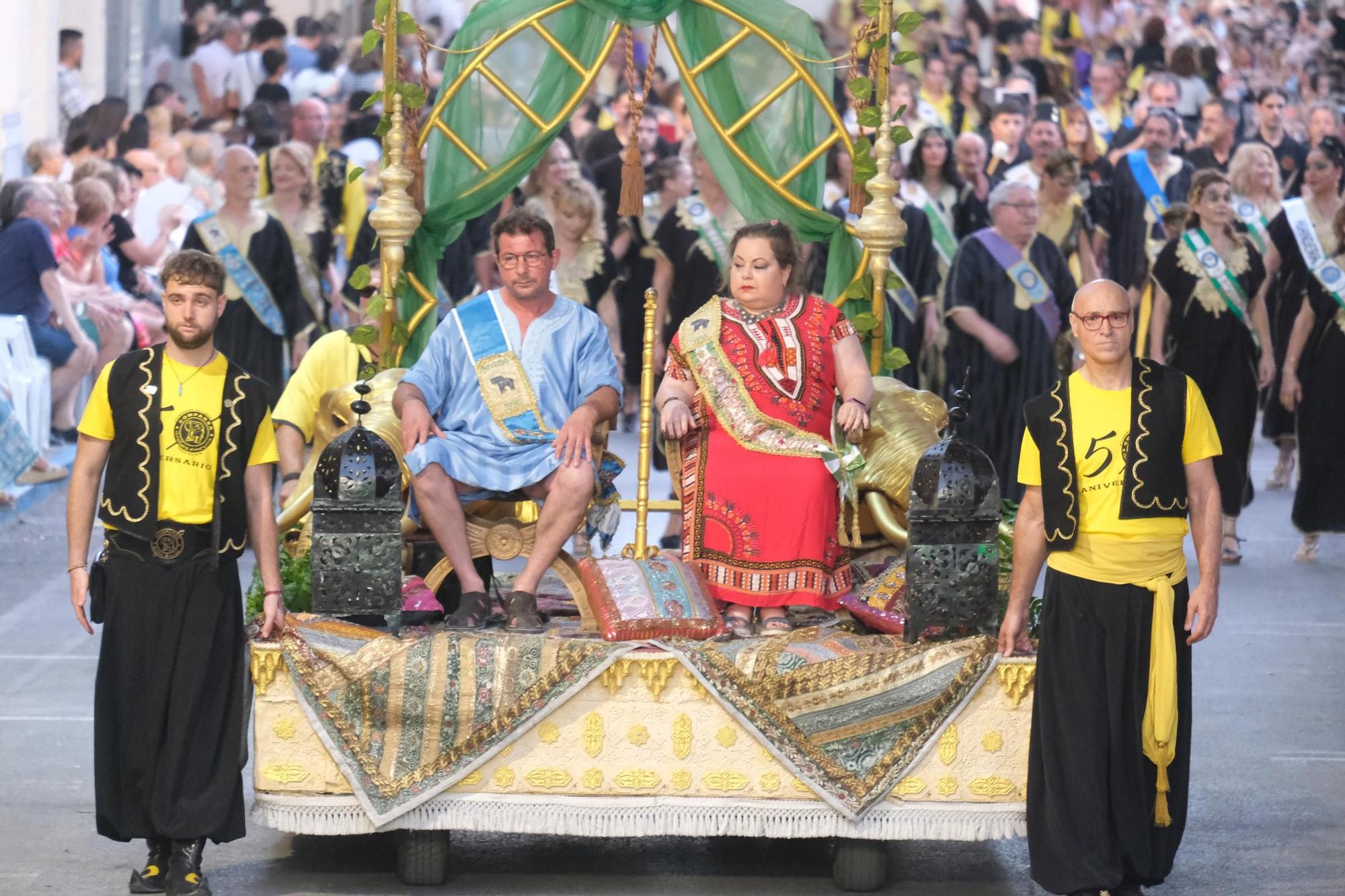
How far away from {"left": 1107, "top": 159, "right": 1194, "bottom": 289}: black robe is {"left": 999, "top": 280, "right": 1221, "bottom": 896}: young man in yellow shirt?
30.2ft

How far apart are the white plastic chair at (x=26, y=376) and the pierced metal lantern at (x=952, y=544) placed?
7385 millimetres

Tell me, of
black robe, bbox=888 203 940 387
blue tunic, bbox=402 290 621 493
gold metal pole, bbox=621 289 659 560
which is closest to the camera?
blue tunic, bbox=402 290 621 493

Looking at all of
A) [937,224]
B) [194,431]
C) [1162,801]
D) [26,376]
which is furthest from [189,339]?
[937,224]

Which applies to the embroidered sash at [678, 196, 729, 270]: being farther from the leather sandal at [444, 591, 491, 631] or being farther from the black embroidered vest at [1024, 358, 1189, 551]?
the black embroidered vest at [1024, 358, 1189, 551]

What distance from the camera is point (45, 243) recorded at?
510 inches

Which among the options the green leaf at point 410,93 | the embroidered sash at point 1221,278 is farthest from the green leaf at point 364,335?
the embroidered sash at point 1221,278

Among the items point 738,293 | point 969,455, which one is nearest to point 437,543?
point 738,293

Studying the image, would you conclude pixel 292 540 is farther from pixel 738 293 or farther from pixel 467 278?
pixel 467 278

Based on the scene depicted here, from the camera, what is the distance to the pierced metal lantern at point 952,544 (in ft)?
20.3

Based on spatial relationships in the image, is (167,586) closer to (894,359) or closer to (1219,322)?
(894,359)

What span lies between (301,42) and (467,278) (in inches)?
402

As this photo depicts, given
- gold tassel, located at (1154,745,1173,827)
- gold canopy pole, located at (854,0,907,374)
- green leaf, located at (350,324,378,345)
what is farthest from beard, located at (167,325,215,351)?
gold canopy pole, located at (854,0,907,374)

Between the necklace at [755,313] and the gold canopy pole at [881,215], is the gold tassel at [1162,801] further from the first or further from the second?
the gold canopy pole at [881,215]

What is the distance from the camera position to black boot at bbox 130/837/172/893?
591cm
